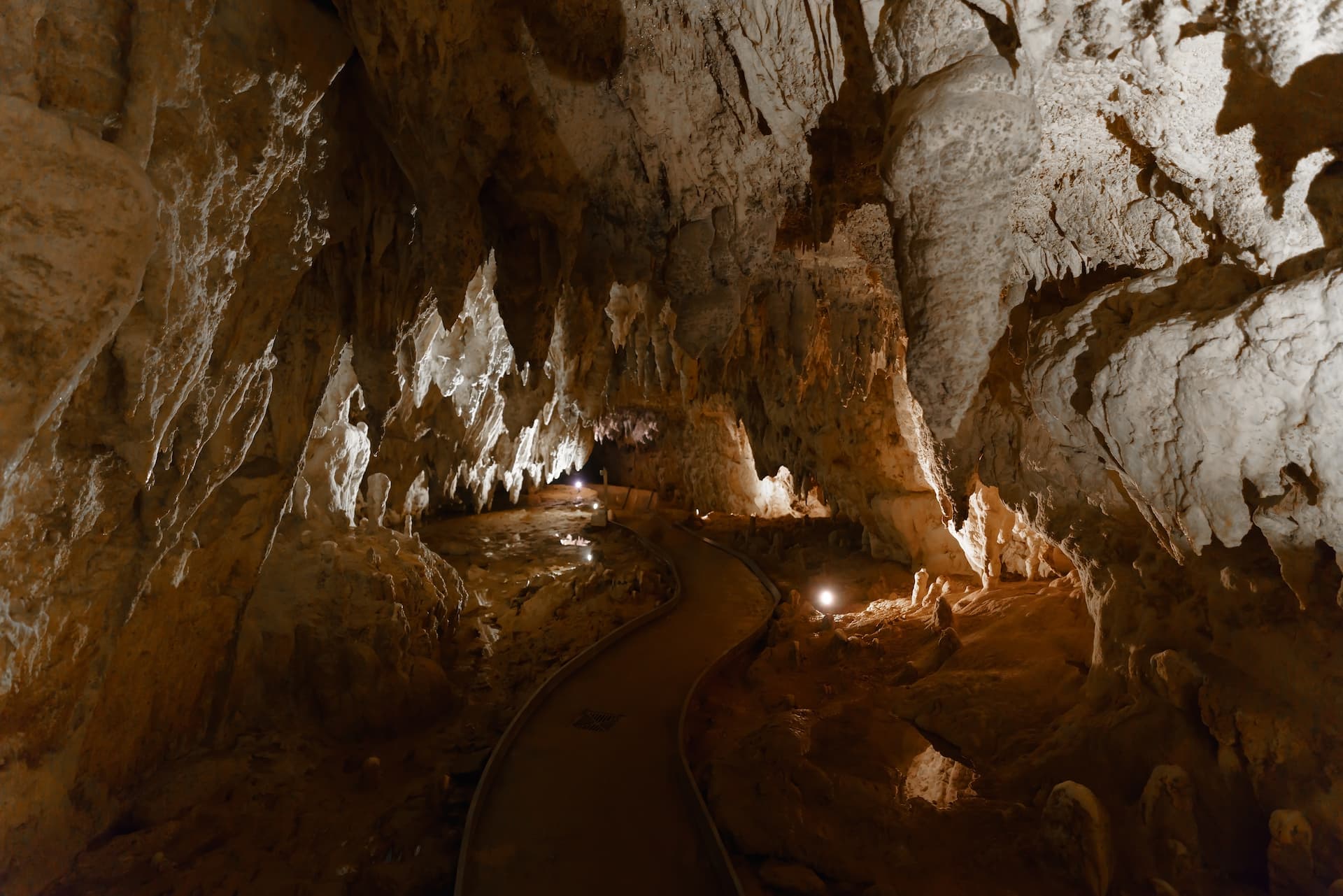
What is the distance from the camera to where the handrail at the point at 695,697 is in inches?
189

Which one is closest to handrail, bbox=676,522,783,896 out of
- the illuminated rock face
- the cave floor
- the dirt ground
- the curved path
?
the curved path

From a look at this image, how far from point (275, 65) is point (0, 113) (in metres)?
2.13

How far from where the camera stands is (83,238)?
309 cm

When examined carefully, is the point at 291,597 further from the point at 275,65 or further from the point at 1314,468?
the point at 1314,468

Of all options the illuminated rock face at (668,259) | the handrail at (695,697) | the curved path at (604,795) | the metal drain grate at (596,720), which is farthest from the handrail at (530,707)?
the illuminated rock face at (668,259)

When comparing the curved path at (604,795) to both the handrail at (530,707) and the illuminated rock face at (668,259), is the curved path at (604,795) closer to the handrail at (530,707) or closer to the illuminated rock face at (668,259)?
the handrail at (530,707)

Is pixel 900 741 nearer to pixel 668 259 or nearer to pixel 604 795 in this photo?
pixel 604 795

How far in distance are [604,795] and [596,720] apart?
1329mm

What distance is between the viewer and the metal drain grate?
6910mm

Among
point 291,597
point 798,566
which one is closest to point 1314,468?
point 291,597

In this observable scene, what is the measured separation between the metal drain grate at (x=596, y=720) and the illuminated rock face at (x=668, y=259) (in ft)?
11.5

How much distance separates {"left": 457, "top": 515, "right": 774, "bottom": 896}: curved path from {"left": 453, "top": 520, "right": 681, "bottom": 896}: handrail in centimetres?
2

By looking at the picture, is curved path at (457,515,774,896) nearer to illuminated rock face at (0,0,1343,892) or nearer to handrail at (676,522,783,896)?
handrail at (676,522,783,896)

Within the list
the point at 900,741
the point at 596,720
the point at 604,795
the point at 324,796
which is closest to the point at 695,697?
the point at 596,720
